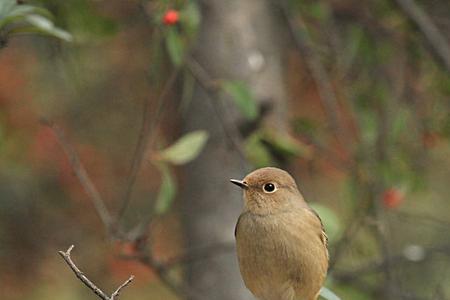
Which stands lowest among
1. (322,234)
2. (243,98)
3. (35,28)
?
(35,28)

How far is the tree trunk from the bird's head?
851mm

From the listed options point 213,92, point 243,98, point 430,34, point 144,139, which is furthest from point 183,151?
point 430,34

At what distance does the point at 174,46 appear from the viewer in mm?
4445

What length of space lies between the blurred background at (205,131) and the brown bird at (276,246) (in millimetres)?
358

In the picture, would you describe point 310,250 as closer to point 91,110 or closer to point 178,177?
point 178,177

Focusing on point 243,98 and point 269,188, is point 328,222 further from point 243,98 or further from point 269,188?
point 243,98

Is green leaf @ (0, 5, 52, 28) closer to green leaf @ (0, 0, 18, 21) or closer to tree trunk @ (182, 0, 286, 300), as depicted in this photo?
green leaf @ (0, 0, 18, 21)

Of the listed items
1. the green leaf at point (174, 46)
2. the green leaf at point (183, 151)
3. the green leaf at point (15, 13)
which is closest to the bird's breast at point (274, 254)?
the green leaf at point (183, 151)

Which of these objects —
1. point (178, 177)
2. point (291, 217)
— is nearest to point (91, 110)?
point (178, 177)

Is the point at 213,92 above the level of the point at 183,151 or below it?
above

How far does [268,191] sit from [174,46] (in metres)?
0.70

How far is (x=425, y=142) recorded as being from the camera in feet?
19.5

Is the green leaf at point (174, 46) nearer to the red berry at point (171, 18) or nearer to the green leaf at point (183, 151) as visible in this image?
the red berry at point (171, 18)

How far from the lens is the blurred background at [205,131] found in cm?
490
